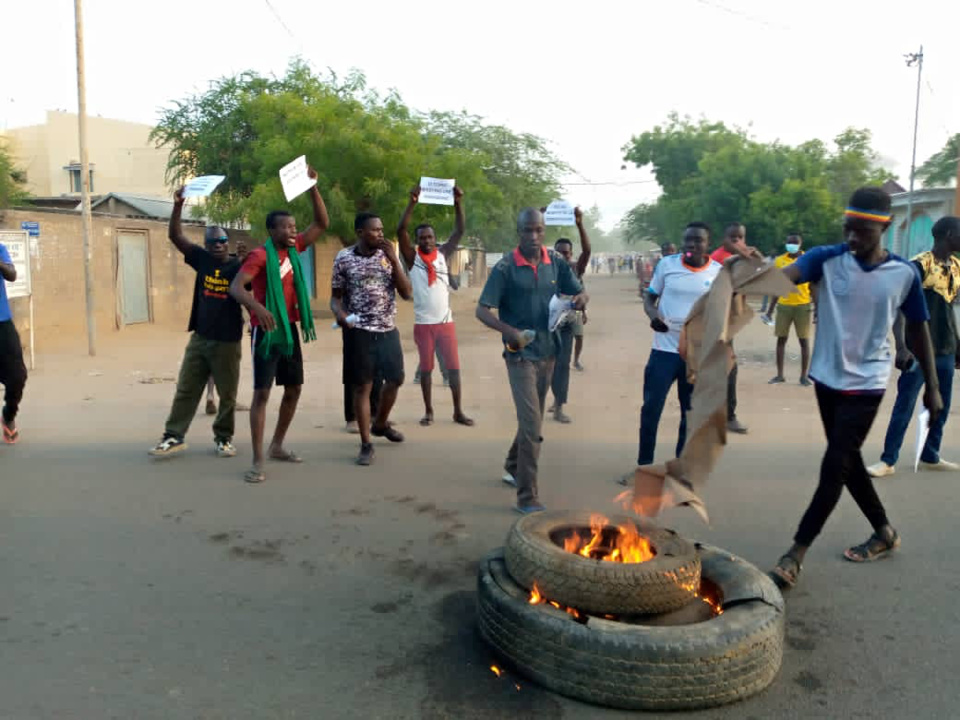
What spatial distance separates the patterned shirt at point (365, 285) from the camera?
620cm

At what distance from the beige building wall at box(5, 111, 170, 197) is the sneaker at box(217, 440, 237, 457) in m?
38.3

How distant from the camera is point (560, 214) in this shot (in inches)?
308

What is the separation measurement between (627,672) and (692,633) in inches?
11.3

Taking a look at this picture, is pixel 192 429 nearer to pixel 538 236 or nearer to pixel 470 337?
pixel 538 236

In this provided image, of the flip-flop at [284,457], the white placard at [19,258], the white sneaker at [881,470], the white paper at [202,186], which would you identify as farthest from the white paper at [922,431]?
the white placard at [19,258]

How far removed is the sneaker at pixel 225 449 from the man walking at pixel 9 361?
1853 millimetres

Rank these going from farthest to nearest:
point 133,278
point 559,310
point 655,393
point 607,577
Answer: point 133,278, point 559,310, point 655,393, point 607,577

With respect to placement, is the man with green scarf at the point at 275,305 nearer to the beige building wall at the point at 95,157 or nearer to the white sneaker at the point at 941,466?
the white sneaker at the point at 941,466

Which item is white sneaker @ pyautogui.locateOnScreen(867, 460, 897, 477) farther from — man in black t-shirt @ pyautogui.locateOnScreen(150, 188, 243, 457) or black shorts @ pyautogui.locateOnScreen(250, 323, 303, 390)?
man in black t-shirt @ pyautogui.locateOnScreen(150, 188, 243, 457)

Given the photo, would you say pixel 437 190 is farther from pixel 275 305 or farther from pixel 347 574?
pixel 347 574

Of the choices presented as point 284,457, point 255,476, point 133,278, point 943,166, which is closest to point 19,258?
point 133,278

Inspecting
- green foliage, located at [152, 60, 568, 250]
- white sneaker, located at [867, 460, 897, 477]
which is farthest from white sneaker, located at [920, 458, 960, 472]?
green foliage, located at [152, 60, 568, 250]

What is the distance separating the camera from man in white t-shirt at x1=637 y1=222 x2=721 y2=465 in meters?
5.57

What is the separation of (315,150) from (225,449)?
12.8 meters
